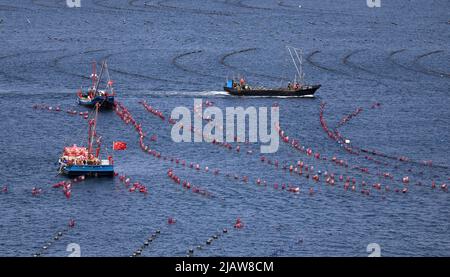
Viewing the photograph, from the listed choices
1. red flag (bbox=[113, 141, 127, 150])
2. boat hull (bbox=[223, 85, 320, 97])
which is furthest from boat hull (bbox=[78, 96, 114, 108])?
red flag (bbox=[113, 141, 127, 150])

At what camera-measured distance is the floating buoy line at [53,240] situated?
4306 inches

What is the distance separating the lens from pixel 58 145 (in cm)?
15388

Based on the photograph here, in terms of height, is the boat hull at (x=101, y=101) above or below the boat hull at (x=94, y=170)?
below

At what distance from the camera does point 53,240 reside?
112812 mm

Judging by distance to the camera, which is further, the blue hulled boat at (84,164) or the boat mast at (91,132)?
the boat mast at (91,132)

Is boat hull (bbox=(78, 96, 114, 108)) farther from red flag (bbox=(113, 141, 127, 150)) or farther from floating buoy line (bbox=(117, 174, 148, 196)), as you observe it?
floating buoy line (bbox=(117, 174, 148, 196))

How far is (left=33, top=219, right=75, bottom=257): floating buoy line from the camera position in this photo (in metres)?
109

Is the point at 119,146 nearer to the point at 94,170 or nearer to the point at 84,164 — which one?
the point at 84,164

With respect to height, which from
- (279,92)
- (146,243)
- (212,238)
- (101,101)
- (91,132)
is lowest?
(279,92)

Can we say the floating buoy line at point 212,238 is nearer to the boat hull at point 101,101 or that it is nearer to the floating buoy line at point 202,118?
the floating buoy line at point 202,118

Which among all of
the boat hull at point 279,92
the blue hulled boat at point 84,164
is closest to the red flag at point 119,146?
the blue hulled boat at point 84,164

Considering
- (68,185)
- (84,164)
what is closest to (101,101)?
(84,164)
